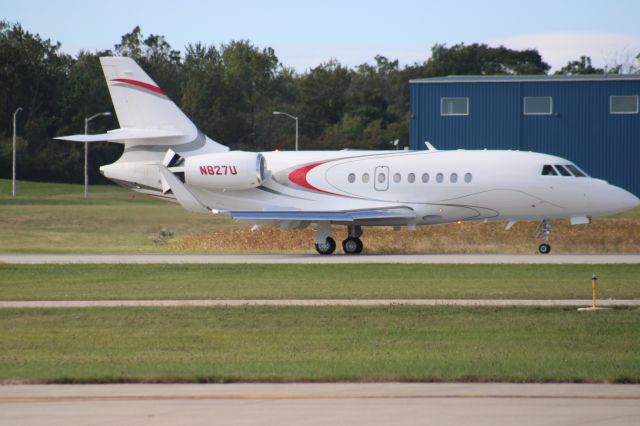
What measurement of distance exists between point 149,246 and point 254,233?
4161 mm

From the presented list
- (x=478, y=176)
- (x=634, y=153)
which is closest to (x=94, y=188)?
(x=634, y=153)

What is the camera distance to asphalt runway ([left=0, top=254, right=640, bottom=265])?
3075cm

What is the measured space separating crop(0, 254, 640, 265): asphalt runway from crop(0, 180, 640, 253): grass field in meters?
3.72

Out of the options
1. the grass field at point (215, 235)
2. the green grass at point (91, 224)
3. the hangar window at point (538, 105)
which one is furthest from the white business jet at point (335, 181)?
the hangar window at point (538, 105)

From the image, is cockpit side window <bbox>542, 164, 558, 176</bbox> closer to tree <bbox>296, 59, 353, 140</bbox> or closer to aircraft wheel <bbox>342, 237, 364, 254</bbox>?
aircraft wheel <bbox>342, 237, 364, 254</bbox>

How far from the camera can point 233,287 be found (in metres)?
24.3

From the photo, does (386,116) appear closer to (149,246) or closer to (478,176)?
(149,246)

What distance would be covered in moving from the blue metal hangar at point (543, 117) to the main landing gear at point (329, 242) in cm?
2396

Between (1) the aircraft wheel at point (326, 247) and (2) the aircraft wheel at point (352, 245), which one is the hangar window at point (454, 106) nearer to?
(2) the aircraft wheel at point (352, 245)

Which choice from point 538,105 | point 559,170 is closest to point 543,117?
point 538,105

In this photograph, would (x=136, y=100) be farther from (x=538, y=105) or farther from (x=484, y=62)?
(x=484, y=62)

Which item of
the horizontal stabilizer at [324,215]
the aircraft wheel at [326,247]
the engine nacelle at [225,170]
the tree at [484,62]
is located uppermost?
the tree at [484,62]

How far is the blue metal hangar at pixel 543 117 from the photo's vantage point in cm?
5875

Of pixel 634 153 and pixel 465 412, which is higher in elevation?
pixel 634 153
